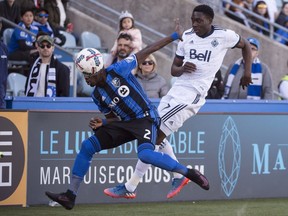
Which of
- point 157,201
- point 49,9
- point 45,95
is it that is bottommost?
point 157,201

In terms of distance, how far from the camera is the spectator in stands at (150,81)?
15406 millimetres

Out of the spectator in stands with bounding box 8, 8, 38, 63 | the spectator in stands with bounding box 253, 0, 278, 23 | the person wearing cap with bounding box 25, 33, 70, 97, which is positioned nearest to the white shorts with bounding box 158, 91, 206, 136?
the person wearing cap with bounding box 25, 33, 70, 97

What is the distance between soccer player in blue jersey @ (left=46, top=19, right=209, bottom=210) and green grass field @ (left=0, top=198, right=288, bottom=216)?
1.23 m

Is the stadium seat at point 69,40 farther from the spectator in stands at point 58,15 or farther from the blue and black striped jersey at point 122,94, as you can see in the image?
the blue and black striped jersey at point 122,94

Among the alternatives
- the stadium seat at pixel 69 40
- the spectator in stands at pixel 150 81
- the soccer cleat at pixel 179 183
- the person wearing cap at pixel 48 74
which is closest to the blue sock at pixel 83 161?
the soccer cleat at pixel 179 183

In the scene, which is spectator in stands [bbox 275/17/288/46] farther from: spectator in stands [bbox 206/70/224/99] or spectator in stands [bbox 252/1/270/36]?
spectator in stands [bbox 206/70/224/99]

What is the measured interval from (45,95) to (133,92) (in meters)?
2.88

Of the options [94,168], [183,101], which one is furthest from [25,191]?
[183,101]

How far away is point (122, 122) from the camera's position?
1220 centimetres

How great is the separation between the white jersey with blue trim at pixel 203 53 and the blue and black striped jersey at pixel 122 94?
0.96m

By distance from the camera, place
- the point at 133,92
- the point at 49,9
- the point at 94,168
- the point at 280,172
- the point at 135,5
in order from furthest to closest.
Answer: the point at 135,5 → the point at 49,9 → the point at 280,172 → the point at 94,168 → the point at 133,92

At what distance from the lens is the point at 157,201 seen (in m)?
14.6

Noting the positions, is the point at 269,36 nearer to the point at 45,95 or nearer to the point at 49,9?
the point at 49,9

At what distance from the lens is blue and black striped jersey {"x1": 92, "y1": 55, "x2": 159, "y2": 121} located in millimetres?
11977
